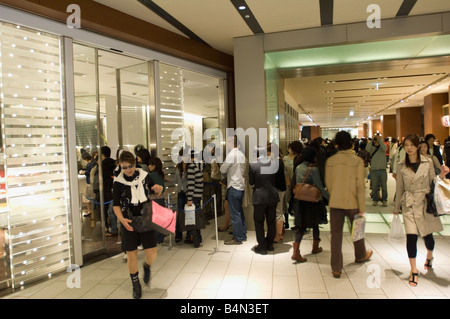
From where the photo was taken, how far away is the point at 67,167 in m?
4.44

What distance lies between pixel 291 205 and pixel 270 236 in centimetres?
56

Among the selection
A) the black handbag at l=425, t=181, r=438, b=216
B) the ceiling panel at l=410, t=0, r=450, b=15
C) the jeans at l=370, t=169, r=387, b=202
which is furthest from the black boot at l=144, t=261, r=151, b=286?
the jeans at l=370, t=169, r=387, b=202

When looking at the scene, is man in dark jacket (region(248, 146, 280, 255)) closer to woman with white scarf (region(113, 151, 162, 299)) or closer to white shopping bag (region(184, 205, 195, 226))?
white shopping bag (region(184, 205, 195, 226))

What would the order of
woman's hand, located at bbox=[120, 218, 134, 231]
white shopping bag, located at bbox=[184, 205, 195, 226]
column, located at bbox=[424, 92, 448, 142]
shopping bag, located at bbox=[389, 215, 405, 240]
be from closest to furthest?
woman's hand, located at bbox=[120, 218, 134, 231], shopping bag, located at bbox=[389, 215, 405, 240], white shopping bag, located at bbox=[184, 205, 195, 226], column, located at bbox=[424, 92, 448, 142]

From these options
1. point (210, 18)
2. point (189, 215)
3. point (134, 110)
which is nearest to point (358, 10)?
point (210, 18)

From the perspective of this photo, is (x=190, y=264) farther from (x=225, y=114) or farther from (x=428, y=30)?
(x=428, y=30)

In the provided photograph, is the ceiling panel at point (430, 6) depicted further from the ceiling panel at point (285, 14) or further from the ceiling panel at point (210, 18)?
the ceiling panel at point (210, 18)

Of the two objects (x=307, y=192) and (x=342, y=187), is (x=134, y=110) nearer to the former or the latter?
(x=307, y=192)

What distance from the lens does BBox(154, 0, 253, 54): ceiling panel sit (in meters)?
4.77

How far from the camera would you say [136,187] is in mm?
3531

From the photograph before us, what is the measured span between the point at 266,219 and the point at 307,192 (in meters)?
0.89

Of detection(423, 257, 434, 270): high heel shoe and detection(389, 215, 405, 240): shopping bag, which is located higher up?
detection(389, 215, 405, 240): shopping bag

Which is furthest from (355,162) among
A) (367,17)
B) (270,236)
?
(367,17)

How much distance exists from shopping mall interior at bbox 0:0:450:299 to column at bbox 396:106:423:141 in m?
15.6
